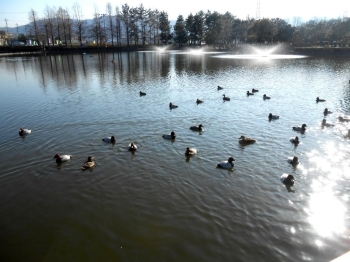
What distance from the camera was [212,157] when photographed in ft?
49.3

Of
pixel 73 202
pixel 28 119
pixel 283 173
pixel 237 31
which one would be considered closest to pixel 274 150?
pixel 283 173

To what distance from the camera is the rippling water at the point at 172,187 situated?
29.0ft

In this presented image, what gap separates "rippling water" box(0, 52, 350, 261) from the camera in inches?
348

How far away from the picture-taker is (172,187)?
1216 centimetres

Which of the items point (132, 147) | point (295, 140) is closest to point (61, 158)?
point (132, 147)

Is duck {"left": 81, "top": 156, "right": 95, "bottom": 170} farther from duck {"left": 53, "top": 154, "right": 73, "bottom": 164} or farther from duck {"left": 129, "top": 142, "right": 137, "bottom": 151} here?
duck {"left": 129, "top": 142, "right": 137, "bottom": 151}

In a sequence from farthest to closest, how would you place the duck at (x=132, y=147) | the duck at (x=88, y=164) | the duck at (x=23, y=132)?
the duck at (x=23, y=132) < the duck at (x=132, y=147) < the duck at (x=88, y=164)

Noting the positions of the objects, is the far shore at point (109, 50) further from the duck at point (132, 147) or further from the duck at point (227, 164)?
the duck at point (132, 147)

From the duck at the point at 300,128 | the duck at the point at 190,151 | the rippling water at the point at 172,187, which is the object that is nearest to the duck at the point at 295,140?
the rippling water at the point at 172,187

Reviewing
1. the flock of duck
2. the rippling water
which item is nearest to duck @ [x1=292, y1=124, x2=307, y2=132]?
the flock of duck

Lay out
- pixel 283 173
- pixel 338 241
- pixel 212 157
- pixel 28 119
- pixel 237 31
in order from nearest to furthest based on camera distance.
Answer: pixel 338 241
pixel 283 173
pixel 212 157
pixel 28 119
pixel 237 31

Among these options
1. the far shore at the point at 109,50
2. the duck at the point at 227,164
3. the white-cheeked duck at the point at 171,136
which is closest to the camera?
the duck at the point at 227,164

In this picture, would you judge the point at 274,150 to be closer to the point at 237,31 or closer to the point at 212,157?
the point at 212,157

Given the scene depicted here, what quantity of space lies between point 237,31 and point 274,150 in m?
128
